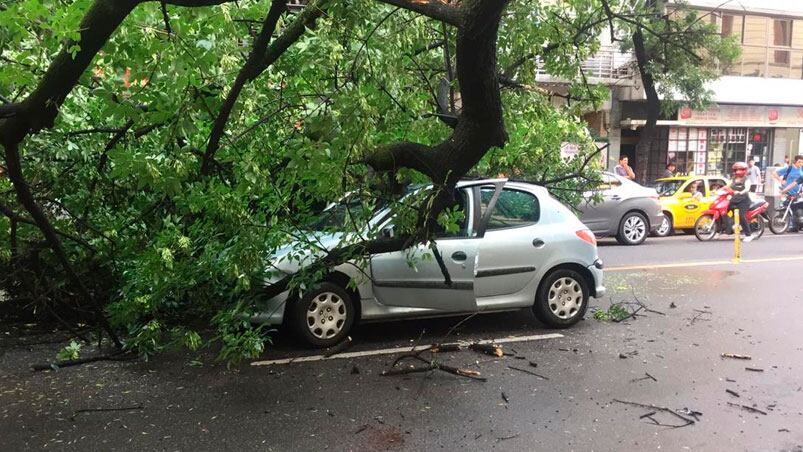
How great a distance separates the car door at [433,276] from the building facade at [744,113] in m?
20.5

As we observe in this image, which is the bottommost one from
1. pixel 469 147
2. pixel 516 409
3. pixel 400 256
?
pixel 516 409

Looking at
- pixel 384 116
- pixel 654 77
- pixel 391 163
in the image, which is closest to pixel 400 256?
pixel 391 163

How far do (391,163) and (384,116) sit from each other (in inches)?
16.9

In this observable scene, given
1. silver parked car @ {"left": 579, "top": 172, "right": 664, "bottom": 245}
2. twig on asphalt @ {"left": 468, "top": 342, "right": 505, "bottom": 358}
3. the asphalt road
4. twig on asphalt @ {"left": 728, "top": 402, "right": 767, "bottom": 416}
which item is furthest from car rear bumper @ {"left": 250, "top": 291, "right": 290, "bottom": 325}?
silver parked car @ {"left": 579, "top": 172, "right": 664, "bottom": 245}

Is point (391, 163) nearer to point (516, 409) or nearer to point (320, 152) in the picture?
point (320, 152)

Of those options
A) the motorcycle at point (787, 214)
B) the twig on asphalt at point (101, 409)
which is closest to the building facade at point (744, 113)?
the motorcycle at point (787, 214)

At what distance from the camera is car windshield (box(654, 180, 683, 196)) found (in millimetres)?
15836

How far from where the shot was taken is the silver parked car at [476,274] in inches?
229

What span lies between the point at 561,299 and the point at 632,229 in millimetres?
8137

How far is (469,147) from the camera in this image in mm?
4684

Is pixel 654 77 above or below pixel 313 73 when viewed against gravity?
above

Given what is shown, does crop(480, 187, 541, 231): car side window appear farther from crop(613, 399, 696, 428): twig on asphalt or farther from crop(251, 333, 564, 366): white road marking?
crop(613, 399, 696, 428): twig on asphalt

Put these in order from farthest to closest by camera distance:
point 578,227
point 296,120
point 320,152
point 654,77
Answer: point 654,77 < point 578,227 < point 296,120 < point 320,152

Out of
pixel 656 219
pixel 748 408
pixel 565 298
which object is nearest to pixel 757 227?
pixel 656 219
